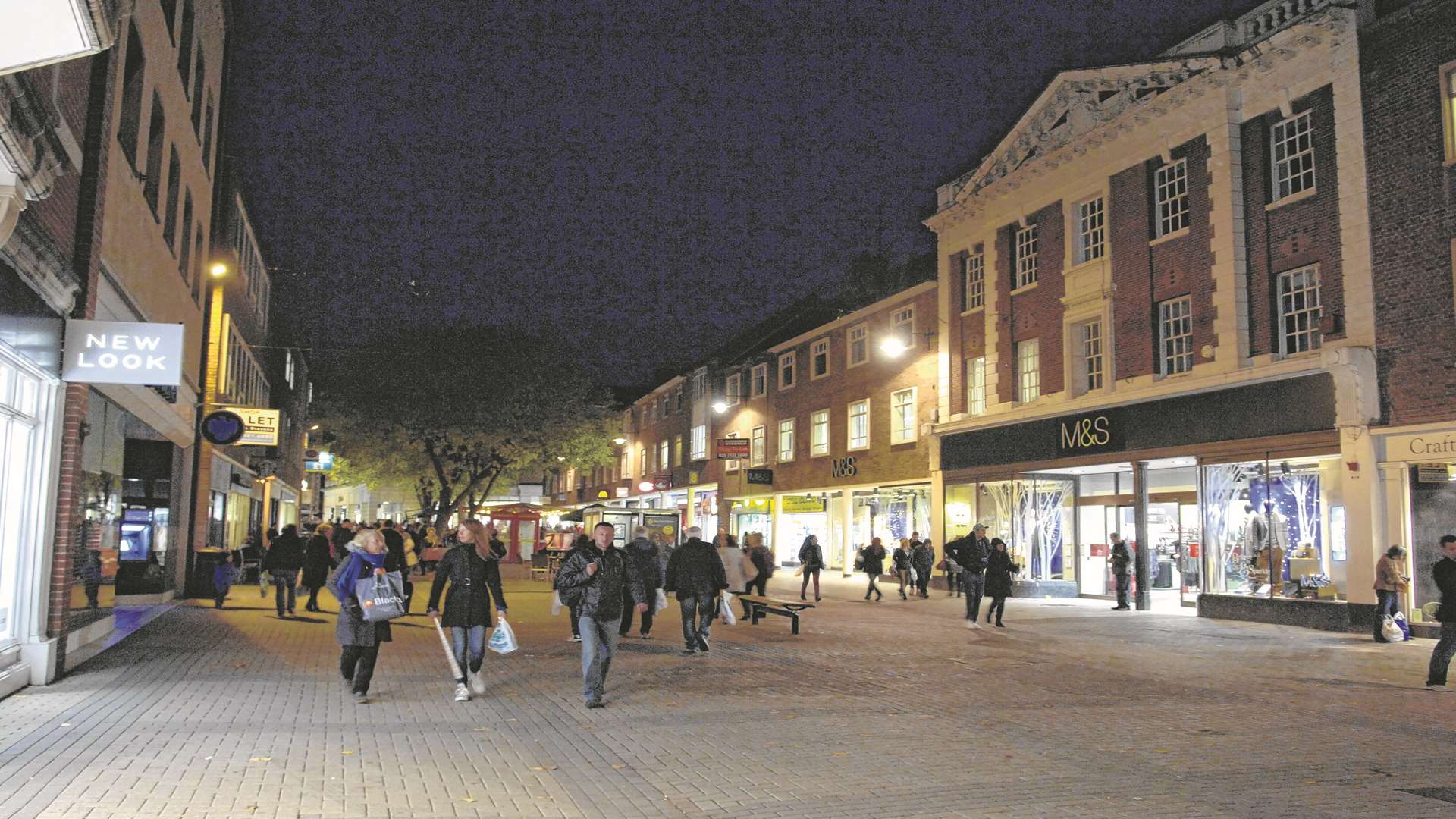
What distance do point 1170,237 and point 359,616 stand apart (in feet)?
58.1

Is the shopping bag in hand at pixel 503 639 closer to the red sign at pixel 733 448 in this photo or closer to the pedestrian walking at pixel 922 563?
the pedestrian walking at pixel 922 563

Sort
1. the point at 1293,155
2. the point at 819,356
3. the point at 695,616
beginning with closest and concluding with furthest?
1. the point at 695,616
2. the point at 1293,155
3. the point at 819,356

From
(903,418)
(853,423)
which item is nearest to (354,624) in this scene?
(903,418)

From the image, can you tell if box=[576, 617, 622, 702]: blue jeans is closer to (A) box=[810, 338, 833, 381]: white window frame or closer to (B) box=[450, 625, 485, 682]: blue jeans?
(B) box=[450, 625, 485, 682]: blue jeans

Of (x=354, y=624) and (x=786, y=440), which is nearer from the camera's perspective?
(x=354, y=624)

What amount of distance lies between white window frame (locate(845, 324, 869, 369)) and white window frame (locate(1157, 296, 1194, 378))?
12006mm

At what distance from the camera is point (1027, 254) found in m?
26.6

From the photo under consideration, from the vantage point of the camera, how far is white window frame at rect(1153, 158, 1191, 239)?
72.0 ft

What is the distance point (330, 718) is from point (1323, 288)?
1710 centimetres

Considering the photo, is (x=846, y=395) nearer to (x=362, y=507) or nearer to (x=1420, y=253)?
(x=1420, y=253)

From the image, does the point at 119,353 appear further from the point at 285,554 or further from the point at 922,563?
the point at 922,563

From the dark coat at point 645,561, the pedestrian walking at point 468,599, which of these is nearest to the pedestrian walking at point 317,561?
the dark coat at point 645,561

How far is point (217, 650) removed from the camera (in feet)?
45.6

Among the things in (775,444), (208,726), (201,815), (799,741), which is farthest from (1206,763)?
(775,444)
